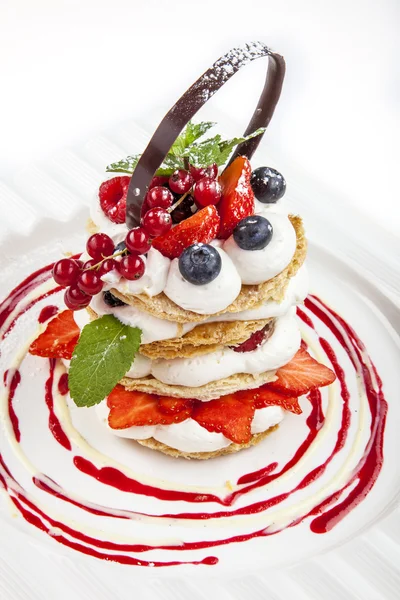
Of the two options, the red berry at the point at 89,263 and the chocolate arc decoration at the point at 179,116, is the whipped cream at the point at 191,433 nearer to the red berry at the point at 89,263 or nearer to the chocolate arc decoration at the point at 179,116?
the red berry at the point at 89,263

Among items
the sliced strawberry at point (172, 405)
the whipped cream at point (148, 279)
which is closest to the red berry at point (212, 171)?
the whipped cream at point (148, 279)

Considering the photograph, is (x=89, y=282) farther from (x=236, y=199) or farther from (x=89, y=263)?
(x=236, y=199)

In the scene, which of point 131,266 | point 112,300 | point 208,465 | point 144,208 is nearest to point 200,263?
point 131,266

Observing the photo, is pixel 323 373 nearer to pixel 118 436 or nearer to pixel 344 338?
pixel 344 338

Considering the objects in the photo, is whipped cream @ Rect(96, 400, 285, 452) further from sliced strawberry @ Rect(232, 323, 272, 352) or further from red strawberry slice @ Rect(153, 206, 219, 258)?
red strawberry slice @ Rect(153, 206, 219, 258)

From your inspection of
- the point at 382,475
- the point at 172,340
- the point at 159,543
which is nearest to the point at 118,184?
the point at 172,340
